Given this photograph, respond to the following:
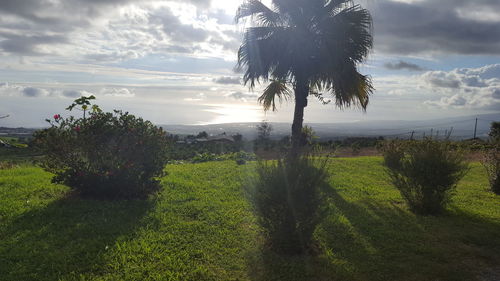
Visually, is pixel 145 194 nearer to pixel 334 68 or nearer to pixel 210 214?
pixel 210 214

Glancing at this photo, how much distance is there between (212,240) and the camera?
17.1 feet

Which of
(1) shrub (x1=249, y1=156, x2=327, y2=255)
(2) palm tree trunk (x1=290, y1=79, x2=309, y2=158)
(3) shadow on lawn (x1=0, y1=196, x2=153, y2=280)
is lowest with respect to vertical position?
(3) shadow on lawn (x1=0, y1=196, x2=153, y2=280)

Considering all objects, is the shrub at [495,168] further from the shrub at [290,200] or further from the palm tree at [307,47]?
the shrub at [290,200]

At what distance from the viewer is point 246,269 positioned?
434 centimetres

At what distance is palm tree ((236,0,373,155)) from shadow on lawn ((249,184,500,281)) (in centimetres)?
425

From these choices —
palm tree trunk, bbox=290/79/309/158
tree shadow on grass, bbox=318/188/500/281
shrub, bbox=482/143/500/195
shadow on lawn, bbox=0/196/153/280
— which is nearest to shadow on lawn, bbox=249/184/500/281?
tree shadow on grass, bbox=318/188/500/281

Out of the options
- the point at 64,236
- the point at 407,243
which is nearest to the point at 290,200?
the point at 407,243

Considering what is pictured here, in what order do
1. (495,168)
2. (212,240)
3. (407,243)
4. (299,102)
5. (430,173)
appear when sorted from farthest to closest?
(299,102), (495,168), (430,173), (407,243), (212,240)

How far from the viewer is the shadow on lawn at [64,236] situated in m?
4.18

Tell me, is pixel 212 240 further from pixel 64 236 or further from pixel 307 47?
pixel 307 47

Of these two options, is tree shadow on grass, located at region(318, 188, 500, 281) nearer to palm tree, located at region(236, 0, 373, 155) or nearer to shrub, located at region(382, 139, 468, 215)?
shrub, located at region(382, 139, 468, 215)

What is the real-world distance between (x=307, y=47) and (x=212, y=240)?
721 cm

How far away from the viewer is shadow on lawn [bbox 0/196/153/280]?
164 inches

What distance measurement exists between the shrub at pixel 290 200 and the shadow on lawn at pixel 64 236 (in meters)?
2.18
